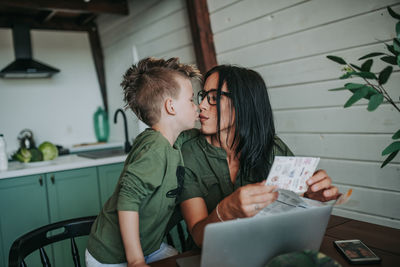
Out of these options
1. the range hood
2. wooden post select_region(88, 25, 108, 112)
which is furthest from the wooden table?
wooden post select_region(88, 25, 108, 112)

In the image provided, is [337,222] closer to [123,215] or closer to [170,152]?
[170,152]

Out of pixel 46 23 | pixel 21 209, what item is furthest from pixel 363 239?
pixel 46 23

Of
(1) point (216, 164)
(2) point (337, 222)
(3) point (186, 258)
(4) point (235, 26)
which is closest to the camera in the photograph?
(3) point (186, 258)

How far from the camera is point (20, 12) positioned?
421 cm

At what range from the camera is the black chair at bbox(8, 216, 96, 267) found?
120 cm

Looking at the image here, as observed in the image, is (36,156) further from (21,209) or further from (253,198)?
(253,198)

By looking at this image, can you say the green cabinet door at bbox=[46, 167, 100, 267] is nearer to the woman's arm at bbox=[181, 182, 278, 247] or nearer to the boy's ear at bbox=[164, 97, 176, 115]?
the boy's ear at bbox=[164, 97, 176, 115]

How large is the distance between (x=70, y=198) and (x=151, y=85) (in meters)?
1.90

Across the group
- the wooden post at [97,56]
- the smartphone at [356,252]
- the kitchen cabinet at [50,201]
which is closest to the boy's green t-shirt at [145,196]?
the smartphone at [356,252]

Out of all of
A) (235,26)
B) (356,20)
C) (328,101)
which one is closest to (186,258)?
(328,101)

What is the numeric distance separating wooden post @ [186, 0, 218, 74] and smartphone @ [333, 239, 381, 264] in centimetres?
188

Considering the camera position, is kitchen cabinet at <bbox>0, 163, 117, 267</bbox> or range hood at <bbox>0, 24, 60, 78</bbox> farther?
range hood at <bbox>0, 24, 60, 78</bbox>

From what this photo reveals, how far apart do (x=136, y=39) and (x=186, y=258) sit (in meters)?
3.26

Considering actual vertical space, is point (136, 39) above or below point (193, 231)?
above
